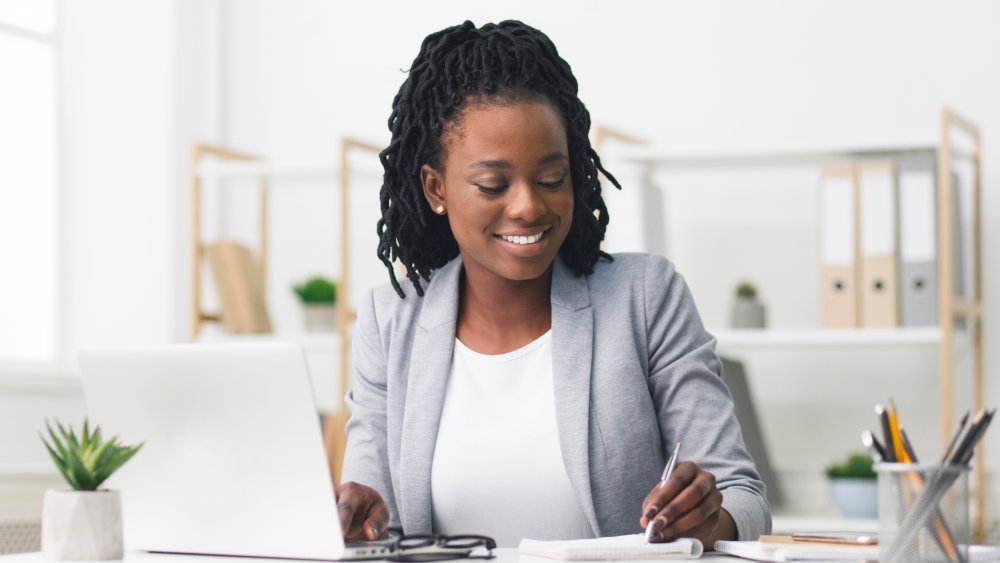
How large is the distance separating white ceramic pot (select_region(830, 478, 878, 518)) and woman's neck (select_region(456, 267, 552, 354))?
4.42 ft

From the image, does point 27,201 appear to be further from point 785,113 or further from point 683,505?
point 683,505

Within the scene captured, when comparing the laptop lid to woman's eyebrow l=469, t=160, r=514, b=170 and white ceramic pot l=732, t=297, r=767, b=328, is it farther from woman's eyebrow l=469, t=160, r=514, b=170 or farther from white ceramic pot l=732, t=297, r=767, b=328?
white ceramic pot l=732, t=297, r=767, b=328

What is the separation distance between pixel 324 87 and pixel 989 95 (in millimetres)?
1703

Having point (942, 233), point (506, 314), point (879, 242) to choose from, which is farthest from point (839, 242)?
point (506, 314)

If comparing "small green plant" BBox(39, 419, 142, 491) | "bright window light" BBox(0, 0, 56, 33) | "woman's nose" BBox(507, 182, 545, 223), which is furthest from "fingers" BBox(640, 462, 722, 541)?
"bright window light" BBox(0, 0, 56, 33)

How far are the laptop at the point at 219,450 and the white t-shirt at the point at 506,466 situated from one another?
1.18ft

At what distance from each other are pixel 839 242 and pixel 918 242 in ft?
0.54

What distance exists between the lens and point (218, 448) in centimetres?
125

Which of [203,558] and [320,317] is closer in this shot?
[203,558]

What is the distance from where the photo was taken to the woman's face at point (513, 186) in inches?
61.7

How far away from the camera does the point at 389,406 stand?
167 cm

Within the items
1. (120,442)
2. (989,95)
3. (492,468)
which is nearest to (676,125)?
(989,95)

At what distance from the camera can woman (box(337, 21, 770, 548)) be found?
157 cm

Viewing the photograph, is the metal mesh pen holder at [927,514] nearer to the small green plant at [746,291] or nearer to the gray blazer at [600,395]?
the gray blazer at [600,395]
